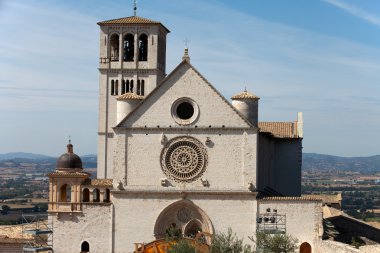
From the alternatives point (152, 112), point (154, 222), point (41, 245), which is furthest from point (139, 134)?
point (41, 245)

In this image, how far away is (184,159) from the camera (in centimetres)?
5691

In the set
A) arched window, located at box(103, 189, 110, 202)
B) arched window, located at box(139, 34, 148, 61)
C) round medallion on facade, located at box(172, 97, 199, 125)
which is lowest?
arched window, located at box(103, 189, 110, 202)

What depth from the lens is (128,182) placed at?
5716 centimetres

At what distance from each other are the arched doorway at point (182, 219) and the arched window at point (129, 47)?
14947mm

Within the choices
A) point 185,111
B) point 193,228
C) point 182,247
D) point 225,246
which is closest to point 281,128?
point 185,111

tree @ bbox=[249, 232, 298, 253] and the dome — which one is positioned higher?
the dome

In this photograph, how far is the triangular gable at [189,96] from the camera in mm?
56312

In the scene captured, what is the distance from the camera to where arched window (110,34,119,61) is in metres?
67.9

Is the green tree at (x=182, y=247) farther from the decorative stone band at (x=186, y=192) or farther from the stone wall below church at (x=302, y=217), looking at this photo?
the stone wall below church at (x=302, y=217)

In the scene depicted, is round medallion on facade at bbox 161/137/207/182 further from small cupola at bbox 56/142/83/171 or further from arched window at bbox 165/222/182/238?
small cupola at bbox 56/142/83/171

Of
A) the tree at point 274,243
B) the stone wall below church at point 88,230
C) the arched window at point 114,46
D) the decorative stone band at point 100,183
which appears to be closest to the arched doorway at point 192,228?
the stone wall below church at point 88,230

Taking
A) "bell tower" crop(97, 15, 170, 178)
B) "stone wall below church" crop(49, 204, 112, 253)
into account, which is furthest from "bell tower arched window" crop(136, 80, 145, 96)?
"stone wall below church" crop(49, 204, 112, 253)

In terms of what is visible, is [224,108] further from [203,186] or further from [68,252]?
[68,252]

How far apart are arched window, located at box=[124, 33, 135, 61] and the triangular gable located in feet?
A: 37.6
